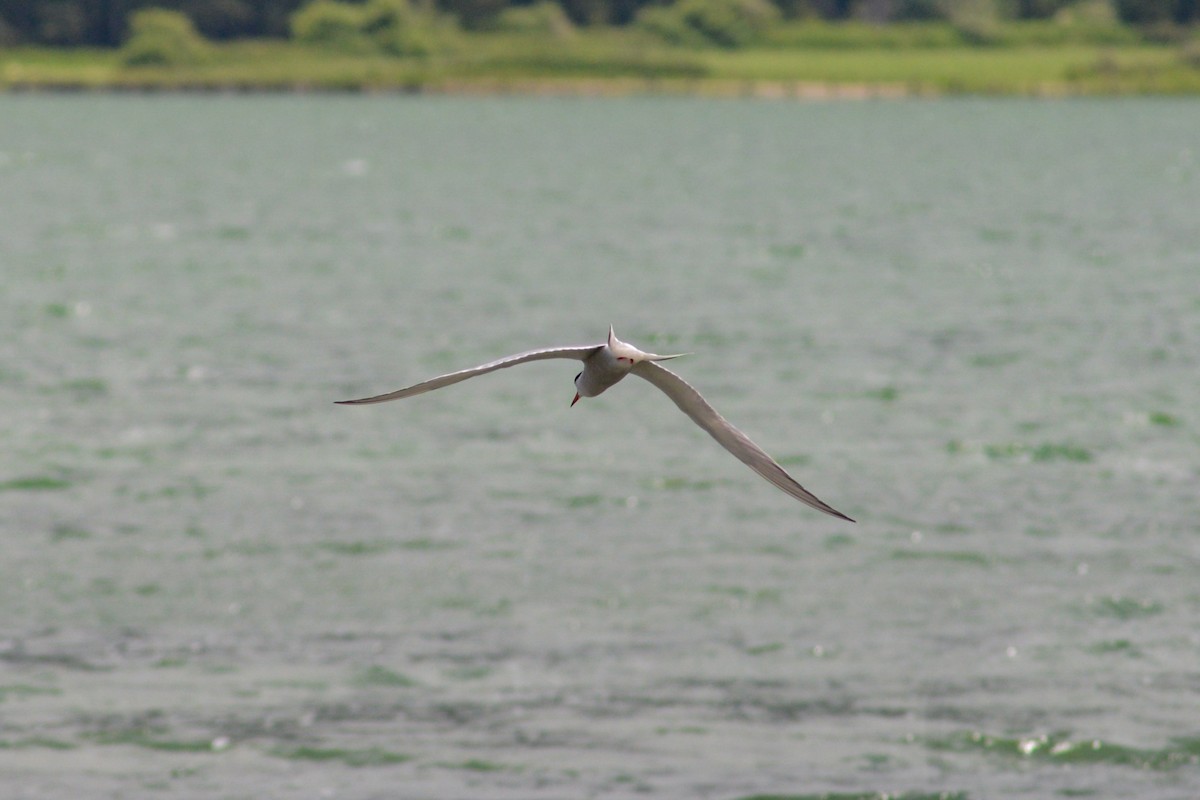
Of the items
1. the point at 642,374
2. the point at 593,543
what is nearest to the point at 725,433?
the point at 642,374

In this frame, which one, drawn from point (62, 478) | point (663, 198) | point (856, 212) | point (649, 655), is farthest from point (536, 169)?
point (649, 655)

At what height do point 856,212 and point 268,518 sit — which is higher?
point 268,518

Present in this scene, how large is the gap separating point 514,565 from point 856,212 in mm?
85127

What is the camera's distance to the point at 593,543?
32.9m

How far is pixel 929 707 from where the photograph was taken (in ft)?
83.1

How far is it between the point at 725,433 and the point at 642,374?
675 mm

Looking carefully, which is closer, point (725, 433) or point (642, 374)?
point (725, 433)

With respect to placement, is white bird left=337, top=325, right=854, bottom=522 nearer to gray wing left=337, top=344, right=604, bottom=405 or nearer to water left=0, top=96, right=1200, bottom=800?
gray wing left=337, top=344, right=604, bottom=405

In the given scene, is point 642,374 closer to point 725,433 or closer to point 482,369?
point 725,433

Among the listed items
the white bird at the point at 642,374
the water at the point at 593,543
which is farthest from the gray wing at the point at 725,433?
the water at the point at 593,543

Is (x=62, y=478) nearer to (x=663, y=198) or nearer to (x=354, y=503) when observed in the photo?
(x=354, y=503)

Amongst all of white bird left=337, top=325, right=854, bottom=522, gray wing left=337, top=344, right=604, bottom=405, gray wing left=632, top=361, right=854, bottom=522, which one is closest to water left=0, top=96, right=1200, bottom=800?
gray wing left=632, top=361, right=854, bottom=522

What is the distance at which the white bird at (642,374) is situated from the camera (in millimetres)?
9883

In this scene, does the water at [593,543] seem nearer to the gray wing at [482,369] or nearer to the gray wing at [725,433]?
the gray wing at [725,433]
